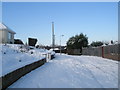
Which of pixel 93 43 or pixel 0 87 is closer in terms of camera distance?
pixel 0 87

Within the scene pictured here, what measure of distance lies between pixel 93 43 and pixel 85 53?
21.0 meters

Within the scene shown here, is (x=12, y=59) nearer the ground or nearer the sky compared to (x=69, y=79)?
nearer the sky

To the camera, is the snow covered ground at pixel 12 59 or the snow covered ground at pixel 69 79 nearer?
the snow covered ground at pixel 69 79

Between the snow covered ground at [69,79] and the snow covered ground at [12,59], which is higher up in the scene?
the snow covered ground at [12,59]

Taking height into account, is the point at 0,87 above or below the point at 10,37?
below

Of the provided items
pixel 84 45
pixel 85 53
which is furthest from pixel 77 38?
pixel 85 53

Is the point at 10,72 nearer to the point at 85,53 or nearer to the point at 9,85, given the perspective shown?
the point at 9,85


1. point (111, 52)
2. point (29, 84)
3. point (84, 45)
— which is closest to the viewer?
point (29, 84)

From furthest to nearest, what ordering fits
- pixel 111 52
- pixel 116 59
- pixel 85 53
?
pixel 85 53 < pixel 111 52 < pixel 116 59

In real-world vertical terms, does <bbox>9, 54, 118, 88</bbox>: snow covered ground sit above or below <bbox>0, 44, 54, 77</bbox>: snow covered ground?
below

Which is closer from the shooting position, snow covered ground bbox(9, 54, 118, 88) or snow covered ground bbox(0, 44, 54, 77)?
snow covered ground bbox(9, 54, 118, 88)

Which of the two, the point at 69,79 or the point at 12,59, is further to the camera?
the point at 12,59

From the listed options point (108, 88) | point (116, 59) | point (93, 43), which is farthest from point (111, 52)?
point (93, 43)

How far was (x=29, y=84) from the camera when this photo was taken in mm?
6617
